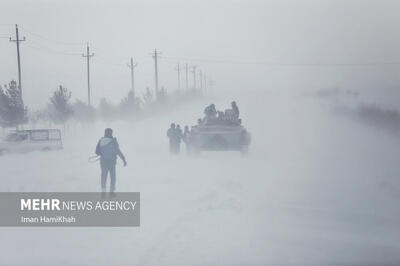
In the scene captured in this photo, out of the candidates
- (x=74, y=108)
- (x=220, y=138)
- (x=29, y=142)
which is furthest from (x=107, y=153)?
(x=74, y=108)

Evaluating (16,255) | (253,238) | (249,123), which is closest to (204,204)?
(253,238)

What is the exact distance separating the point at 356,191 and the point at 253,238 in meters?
4.72

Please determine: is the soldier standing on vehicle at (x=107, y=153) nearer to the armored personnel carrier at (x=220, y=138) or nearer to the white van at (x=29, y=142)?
the armored personnel carrier at (x=220, y=138)

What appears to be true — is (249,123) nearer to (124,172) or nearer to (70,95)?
(70,95)

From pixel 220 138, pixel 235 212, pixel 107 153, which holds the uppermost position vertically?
pixel 107 153

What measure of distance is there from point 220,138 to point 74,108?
3312 cm

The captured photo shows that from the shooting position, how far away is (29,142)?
2236cm

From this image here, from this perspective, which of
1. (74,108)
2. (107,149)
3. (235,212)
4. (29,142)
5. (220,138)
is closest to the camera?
(235,212)

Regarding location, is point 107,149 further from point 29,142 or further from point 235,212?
point 29,142

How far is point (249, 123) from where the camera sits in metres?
35.3

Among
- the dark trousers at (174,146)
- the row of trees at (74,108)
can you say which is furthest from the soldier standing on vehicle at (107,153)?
the row of trees at (74,108)

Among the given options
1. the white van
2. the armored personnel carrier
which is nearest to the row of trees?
the white van

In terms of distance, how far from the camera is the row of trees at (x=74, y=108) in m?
31.1

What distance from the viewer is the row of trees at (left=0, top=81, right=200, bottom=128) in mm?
31062
